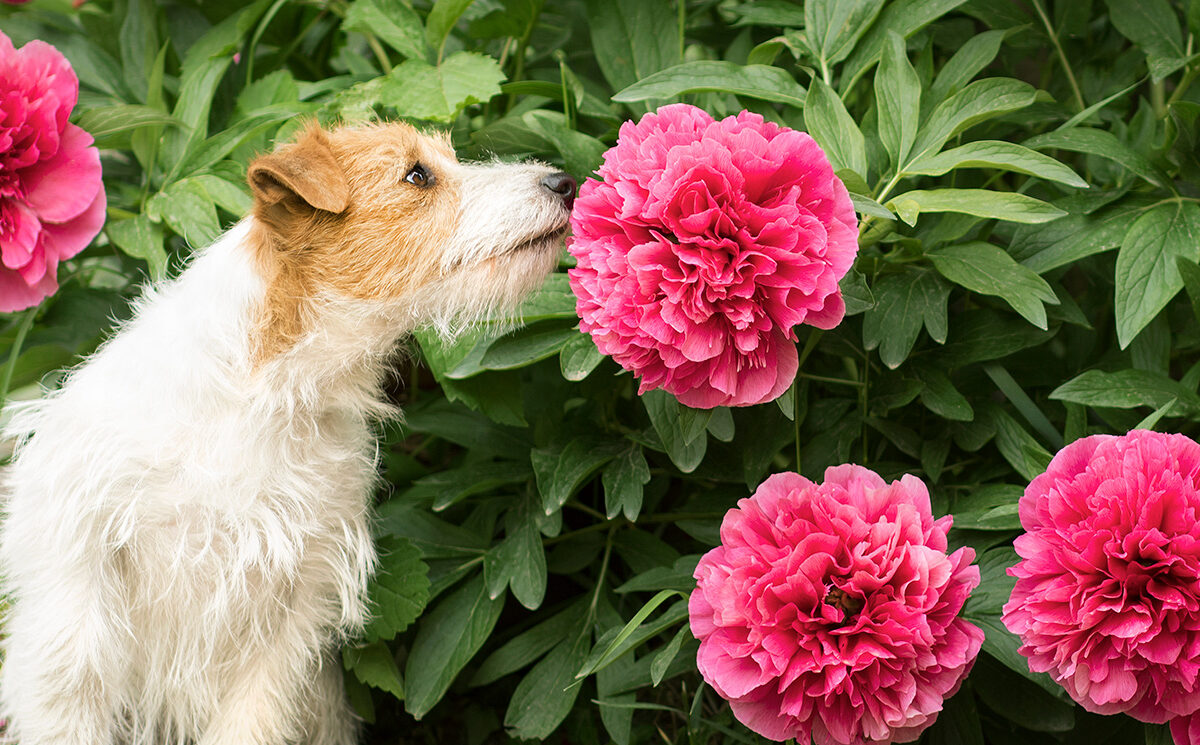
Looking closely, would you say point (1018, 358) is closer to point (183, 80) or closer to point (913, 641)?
point (913, 641)

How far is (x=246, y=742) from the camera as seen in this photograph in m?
1.20

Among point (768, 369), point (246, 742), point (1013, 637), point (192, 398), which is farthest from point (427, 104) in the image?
point (1013, 637)

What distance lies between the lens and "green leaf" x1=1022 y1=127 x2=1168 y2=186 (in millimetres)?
1211

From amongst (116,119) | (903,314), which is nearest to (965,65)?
(903,314)

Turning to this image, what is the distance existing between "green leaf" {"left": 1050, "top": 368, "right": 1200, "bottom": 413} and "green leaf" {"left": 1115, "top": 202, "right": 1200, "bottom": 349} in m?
0.06

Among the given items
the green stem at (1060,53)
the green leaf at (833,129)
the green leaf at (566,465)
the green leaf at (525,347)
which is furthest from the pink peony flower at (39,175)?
the green stem at (1060,53)

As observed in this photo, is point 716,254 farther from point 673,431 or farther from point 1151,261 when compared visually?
point 1151,261

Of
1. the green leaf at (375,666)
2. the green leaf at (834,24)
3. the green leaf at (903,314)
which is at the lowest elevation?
the green leaf at (375,666)

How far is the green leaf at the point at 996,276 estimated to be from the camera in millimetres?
1091

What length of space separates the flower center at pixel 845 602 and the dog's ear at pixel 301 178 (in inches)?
26.4

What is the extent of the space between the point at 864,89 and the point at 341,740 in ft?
4.10

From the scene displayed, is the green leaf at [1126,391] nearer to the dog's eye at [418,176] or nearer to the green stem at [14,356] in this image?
the dog's eye at [418,176]

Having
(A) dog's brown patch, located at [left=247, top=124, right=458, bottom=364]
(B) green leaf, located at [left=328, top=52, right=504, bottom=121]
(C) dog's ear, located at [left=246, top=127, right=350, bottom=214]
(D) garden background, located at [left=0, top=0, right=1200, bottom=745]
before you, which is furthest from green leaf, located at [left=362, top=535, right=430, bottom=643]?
(B) green leaf, located at [left=328, top=52, right=504, bottom=121]

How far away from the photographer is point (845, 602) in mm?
993
